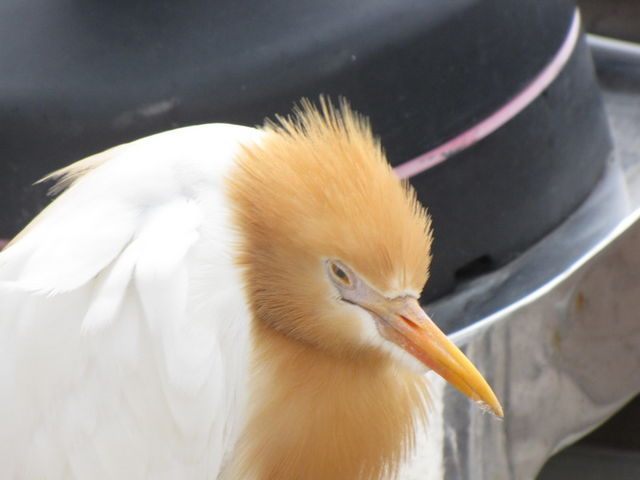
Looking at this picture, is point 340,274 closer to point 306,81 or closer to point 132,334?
point 132,334

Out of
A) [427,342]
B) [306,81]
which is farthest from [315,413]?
[306,81]

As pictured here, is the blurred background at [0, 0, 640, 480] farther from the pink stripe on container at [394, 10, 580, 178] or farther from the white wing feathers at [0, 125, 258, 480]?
the white wing feathers at [0, 125, 258, 480]

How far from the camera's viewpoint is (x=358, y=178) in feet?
2.84

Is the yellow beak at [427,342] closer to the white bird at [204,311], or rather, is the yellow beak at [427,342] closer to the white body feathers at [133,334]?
the white bird at [204,311]

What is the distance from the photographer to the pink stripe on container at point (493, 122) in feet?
Answer: 4.02

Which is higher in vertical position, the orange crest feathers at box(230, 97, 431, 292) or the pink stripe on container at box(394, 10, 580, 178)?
the orange crest feathers at box(230, 97, 431, 292)

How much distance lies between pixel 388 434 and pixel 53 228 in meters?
0.35

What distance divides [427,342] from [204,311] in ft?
0.60

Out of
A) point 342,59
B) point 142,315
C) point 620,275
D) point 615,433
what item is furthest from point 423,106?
point 615,433

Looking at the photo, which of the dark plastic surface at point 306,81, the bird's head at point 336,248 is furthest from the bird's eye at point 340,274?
the dark plastic surface at point 306,81

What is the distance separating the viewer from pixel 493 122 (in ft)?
4.15

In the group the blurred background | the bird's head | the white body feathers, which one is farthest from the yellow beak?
the blurred background

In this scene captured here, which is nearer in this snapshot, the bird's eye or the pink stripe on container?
the bird's eye

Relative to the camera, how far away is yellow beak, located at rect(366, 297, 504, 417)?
89cm
